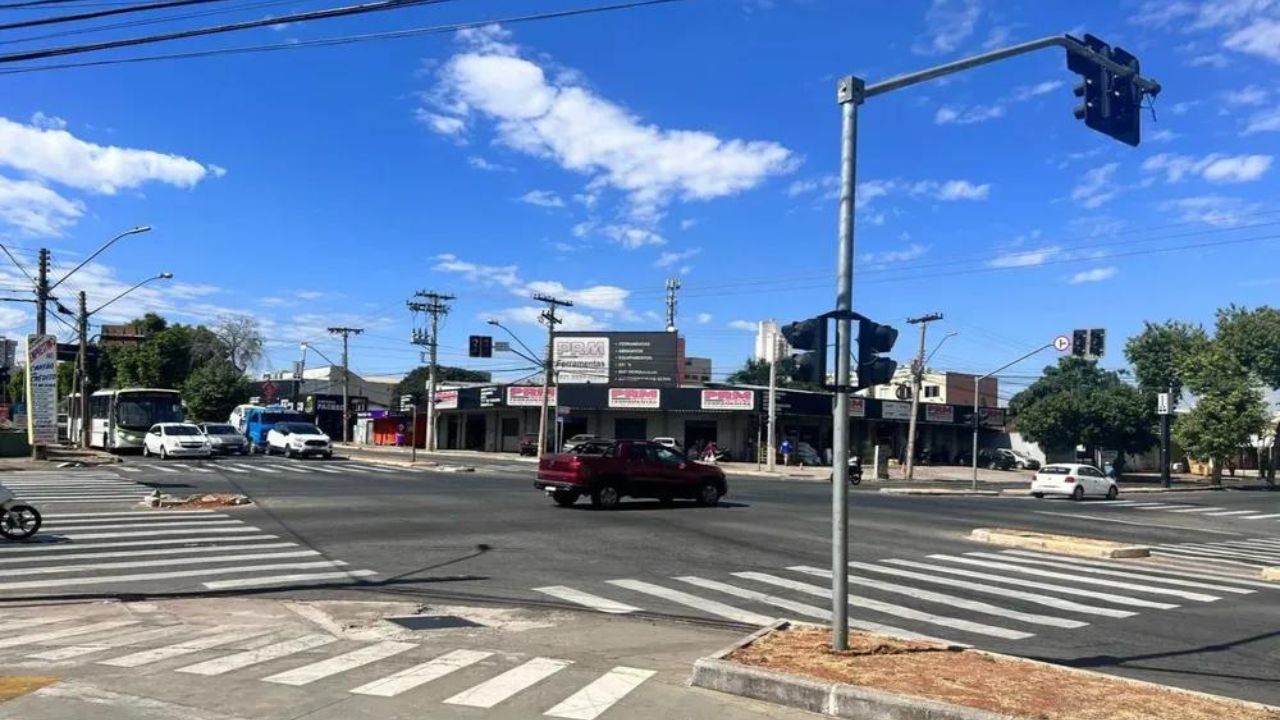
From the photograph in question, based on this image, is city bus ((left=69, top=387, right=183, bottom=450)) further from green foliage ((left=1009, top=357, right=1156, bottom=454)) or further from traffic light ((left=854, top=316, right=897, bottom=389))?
green foliage ((left=1009, top=357, right=1156, bottom=454))

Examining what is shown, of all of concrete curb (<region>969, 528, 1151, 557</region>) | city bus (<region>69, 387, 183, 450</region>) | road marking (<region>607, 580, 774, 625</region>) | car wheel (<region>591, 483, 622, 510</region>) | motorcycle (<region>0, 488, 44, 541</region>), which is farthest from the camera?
city bus (<region>69, 387, 183, 450</region>)

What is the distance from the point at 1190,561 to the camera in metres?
17.4

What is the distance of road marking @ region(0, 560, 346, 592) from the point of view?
11.5 m

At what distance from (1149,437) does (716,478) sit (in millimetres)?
59539

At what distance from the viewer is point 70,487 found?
25688 mm

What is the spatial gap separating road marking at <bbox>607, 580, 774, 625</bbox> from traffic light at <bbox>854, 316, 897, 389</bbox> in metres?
3.49

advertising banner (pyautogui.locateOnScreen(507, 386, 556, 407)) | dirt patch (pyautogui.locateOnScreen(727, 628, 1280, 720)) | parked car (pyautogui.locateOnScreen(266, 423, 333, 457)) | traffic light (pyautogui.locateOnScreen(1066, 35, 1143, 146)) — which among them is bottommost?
dirt patch (pyautogui.locateOnScreen(727, 628, 1280, 720))

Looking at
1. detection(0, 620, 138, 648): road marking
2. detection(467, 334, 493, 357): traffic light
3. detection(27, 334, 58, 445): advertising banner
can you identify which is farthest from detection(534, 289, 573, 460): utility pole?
detection(0, 620, 138, 648): road marking

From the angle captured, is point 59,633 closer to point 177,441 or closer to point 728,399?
point 177,441

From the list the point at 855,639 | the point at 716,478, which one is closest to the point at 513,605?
the point at 855,639

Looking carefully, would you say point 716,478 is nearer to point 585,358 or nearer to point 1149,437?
point 585,358

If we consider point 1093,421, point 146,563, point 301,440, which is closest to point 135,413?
point 301,440

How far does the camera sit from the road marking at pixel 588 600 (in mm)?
10930

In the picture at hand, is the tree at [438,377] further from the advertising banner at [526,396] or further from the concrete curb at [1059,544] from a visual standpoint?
the concrete curb at [1059,544]
